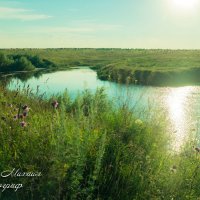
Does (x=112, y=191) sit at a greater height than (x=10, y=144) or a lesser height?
lesser

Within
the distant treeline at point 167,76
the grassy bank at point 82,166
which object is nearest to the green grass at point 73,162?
the grassy bank at point 82,166

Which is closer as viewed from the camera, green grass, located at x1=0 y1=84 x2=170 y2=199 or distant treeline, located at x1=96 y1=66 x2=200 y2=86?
green grass, located at x1=0 y1=84 x2=170 y2=199

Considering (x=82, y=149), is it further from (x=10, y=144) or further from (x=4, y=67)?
(x=4, y=67)

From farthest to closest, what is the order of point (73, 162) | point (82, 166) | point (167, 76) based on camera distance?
point (167, 76)
point (82, 166)
point (73, 162)

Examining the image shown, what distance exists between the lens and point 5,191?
4871 millimetres

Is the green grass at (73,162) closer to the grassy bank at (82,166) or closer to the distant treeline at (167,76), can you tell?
the grassy bank at (82,166)

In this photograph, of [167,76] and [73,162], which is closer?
[73,162]

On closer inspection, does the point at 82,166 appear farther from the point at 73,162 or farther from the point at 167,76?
the point at 167,76

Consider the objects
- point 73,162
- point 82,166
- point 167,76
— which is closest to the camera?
point 73,162

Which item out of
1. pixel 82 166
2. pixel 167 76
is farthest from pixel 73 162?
pixel 167 76

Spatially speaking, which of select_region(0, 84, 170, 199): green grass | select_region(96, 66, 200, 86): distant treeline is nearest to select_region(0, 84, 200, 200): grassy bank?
select_region(0, 84, 170, 199): green grass

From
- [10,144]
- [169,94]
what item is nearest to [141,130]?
[10,144]

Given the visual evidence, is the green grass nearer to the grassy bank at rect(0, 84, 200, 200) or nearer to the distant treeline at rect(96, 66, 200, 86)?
the grassy bank at rect(0, 84, 200, 200)

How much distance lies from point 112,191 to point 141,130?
77.5 inches
